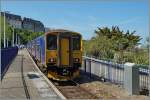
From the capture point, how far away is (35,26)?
170875 mm

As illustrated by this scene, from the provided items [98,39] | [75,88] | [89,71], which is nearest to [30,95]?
[75,88]

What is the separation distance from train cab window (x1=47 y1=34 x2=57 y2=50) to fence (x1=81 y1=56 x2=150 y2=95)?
252 centimetres

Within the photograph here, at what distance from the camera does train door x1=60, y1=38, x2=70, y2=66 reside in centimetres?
2030

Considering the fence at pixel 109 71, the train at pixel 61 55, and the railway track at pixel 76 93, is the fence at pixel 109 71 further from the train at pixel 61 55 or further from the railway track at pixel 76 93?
the railway track at pixel 76 93

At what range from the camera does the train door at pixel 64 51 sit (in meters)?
20.3

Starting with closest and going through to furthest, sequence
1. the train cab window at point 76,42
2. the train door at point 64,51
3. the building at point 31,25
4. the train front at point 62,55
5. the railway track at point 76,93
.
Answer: the railway track at point 76,93, the train front at point 62,55, the train door at point 64,51, the train cab window at point 76,42, the building at point 31,25

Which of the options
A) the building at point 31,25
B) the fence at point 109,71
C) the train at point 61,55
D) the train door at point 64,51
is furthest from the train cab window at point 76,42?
the building at point 31,25

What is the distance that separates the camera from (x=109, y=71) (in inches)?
755

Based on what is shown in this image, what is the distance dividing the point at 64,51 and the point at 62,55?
264 millimetres

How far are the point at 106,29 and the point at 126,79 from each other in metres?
36.7

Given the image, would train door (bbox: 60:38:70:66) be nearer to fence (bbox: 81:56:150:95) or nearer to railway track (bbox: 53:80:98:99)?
railway track (bbox: 53:80:98:99)

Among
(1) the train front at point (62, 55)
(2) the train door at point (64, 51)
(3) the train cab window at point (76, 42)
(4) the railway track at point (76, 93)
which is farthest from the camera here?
(3) the train cab window at point (76, 42)

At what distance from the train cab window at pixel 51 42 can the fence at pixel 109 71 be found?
252 cm

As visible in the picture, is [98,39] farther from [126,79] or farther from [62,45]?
[126,79]
